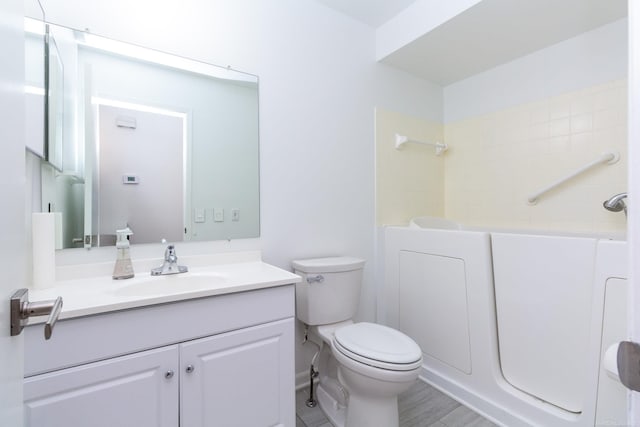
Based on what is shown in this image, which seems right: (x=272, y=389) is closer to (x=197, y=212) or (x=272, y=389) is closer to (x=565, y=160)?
(x=197, y=212)

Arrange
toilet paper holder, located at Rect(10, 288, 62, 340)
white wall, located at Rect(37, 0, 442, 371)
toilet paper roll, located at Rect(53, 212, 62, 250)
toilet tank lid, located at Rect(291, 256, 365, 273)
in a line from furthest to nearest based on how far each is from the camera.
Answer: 1. toilet tank lid, located at Rect(291, 256, 365, 273)
2. white wall, located at Rect(37, 0, 442, 371)
3. toilet paper roll, located at Rect(53, 212, 62, 250)
4. toilet paper holder, located at Rect(10, 288, 62, 340)

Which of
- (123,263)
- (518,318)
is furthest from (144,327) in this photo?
(518,318)

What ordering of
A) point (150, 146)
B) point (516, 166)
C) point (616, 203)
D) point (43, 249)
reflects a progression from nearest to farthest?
point (43, 249)
point (150, 146)
point (616, 203)
point (516, 166)

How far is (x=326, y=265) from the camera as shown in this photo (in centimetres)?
156

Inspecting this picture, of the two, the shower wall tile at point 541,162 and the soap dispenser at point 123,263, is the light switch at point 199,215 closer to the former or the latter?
the soap dispenser at point 123,263

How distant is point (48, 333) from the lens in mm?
483

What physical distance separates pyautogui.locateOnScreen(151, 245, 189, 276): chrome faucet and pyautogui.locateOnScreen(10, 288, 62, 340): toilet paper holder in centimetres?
76

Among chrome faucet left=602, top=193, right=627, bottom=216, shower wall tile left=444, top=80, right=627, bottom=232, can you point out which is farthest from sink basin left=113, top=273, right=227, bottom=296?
shower wall tile left=444, top=80, right=627, bottom=232

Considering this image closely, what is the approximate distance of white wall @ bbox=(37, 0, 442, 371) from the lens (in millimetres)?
1405

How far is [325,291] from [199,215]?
766 millimetres

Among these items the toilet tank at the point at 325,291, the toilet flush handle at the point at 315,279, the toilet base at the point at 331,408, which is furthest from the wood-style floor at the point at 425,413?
the toilet flush handle at the point at 315,279

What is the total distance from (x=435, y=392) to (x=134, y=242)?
1815mm

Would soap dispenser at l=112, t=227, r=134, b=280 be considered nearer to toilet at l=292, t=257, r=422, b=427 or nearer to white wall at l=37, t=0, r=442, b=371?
white wall at l=37, t=0, r=442, b=371

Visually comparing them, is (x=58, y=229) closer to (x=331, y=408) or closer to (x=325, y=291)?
(x=325, y=291)
